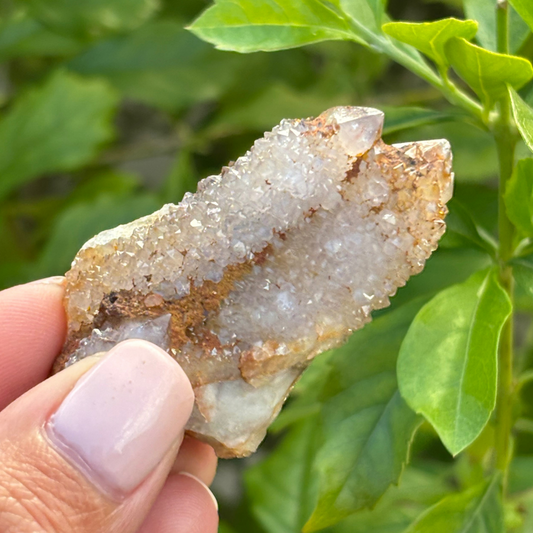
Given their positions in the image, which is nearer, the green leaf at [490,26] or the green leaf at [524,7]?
the green leaf at [524,7]

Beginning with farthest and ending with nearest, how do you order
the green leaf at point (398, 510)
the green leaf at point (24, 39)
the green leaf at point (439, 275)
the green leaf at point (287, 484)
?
the green leaf at point (24, 39) < the green leaf at point (287, 484) < the green leaf at point (398, 510) < the green leaf at point (439, 275)

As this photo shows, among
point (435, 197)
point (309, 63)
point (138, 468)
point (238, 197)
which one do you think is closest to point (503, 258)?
point (435, 197)

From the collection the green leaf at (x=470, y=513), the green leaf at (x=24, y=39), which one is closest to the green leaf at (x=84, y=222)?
the green leaf at (x=24, y=39)

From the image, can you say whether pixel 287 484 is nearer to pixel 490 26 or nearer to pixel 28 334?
pixel 28 334

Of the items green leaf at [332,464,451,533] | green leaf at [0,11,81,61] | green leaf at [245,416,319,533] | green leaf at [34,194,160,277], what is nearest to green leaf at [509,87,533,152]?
green leaf at [332,464,451,533]

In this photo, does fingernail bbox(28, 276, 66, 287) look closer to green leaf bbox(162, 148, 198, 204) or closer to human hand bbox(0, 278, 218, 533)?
human hand bbox(0, 278, 218, 533)

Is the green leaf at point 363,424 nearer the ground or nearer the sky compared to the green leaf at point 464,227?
nearer the ground

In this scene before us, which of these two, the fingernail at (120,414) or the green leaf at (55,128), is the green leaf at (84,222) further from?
the fingernail at (120,414)

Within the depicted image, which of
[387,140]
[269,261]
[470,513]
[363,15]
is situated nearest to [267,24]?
[363,15]
